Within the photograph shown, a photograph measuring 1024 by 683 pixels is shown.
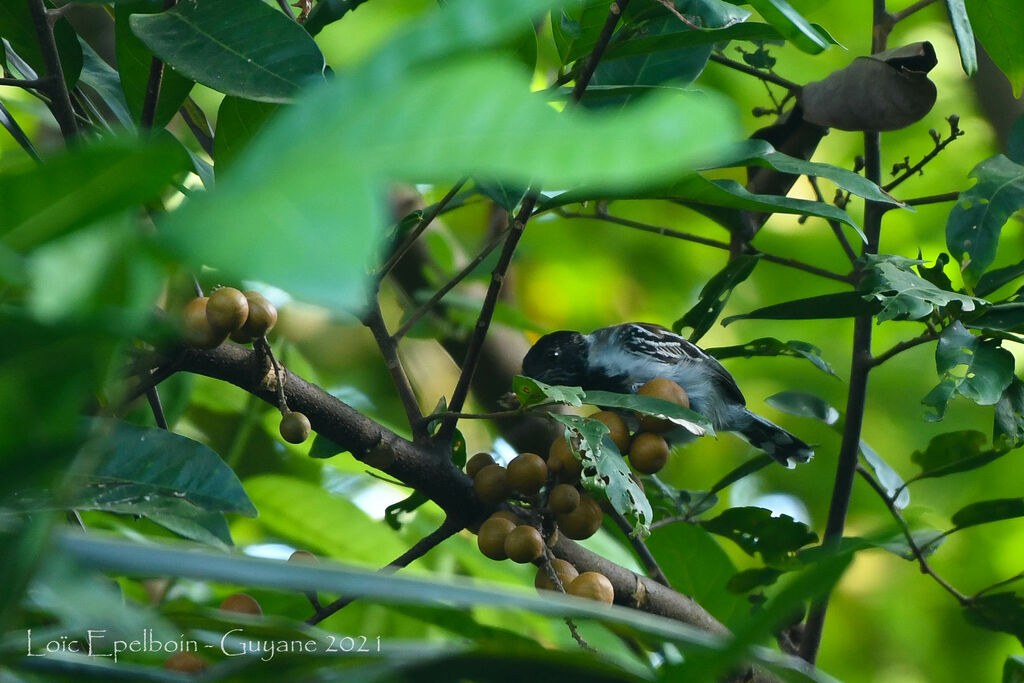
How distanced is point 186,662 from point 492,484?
387mm

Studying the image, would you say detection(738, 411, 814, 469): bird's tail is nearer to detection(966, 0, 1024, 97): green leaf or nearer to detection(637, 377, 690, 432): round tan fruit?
detection(637, 377, 690, 432): round tan fruit

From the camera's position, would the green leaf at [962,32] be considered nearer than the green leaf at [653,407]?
No

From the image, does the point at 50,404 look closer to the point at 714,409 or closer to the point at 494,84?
the point at 494,84

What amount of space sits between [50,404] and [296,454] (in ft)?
6.02

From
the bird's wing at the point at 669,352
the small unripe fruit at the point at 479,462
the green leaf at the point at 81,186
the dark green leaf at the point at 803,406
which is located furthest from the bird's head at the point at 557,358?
the green leaf at the point at 81,186

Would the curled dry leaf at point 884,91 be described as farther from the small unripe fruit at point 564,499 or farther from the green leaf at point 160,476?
the green leaf at point 160,476

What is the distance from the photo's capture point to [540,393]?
1.12 meters

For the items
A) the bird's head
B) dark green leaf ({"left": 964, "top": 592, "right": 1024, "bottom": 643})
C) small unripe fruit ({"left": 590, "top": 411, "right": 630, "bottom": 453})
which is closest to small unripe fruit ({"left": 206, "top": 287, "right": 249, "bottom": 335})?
small unripe fruit ({"left": 590, "top": 411, "right": 630, "bottom": 453})

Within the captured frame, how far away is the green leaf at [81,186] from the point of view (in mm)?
409

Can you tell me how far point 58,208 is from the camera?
1.43ft

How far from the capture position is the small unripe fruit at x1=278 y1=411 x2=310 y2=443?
1067mm

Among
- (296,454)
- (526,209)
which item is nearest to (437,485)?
(526,209)

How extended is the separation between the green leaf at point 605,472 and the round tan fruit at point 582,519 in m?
0.06

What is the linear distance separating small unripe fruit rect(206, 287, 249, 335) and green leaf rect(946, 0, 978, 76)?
0.93m
